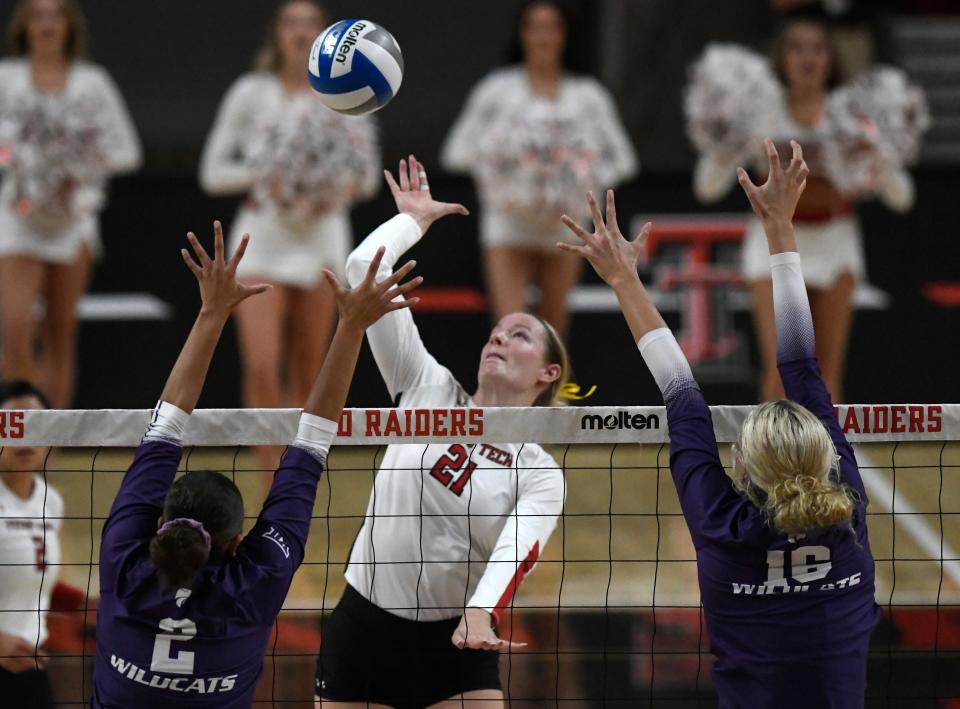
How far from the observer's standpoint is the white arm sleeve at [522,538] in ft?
12.9

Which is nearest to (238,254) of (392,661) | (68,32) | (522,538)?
(522,538)

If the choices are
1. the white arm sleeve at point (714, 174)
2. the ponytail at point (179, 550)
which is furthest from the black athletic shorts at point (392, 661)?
Result: the white arm sleeve at point (714, 174)

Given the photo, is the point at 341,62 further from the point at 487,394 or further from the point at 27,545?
the point at 27,545

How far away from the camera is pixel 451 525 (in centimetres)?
425

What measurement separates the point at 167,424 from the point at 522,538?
1108mm

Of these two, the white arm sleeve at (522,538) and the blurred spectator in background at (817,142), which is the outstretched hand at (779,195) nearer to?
the white arm sleeve at (522,538)

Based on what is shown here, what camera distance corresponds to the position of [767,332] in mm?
8469

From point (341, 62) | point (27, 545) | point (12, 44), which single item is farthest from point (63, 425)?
point (12, 44)

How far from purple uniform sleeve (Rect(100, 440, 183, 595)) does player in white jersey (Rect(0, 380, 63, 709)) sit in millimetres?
1296

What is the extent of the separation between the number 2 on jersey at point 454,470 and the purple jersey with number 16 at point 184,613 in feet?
2.92

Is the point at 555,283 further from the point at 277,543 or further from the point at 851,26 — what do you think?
the point at 277,543

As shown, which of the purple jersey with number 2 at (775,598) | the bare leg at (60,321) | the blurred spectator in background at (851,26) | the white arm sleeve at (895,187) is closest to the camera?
the purple jersey with number 2 at (775,598)

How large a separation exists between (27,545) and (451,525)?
1493 millimetres

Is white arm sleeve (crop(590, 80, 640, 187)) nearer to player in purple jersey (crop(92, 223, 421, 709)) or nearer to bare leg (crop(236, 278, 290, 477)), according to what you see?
bare leg (crop(236, 278, 290, 477))
